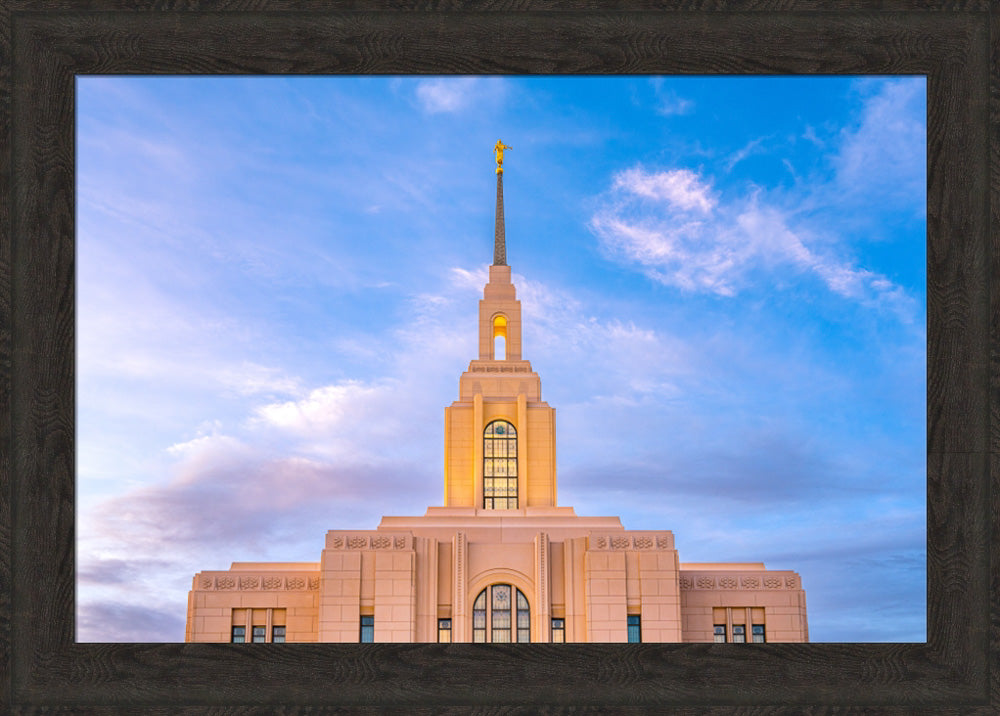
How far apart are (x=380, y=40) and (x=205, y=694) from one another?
13.3 feet

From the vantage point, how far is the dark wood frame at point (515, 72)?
6789mm

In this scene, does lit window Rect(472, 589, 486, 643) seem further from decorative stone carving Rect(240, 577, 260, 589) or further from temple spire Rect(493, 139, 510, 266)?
temple spire Rect(493, 139, 510, 266)

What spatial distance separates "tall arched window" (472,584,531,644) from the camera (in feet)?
131

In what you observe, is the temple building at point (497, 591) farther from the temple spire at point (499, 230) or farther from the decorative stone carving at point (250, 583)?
the temple spire at point (499, 230)

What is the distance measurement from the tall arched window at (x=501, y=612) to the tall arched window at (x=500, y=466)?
8.96 meters

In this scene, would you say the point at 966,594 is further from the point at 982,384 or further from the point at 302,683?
the point at 302,683

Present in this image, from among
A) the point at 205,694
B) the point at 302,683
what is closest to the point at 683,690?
the point at 302,683

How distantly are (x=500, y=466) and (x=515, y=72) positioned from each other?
43.1 metres

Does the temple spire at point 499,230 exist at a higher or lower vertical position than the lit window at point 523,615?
higher

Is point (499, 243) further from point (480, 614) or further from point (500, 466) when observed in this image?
point (480, 614)

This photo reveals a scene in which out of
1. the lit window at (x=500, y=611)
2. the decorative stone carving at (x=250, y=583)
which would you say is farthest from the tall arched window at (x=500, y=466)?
the decorative stone carving at (x=250, y=583)

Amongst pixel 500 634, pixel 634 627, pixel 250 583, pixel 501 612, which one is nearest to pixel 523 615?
pixel 501 612

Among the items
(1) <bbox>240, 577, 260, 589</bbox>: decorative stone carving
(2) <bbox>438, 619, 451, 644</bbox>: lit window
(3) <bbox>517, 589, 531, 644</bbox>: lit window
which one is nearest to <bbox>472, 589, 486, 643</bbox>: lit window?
(2) <bbox>438, 619, 451, 644</bbox>: lit window

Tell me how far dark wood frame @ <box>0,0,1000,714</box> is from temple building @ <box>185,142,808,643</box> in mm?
32042
